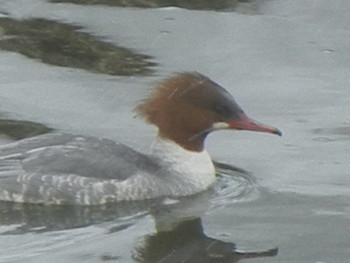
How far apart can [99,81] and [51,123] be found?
4.24 feet

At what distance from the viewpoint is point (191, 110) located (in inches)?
423

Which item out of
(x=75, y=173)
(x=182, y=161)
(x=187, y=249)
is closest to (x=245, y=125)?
(x=182, y=161)

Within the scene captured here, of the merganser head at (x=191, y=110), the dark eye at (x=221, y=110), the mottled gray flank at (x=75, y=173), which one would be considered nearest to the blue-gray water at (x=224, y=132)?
the mottled gray flank at (x=75, y=173)

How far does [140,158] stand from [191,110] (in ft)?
1.62

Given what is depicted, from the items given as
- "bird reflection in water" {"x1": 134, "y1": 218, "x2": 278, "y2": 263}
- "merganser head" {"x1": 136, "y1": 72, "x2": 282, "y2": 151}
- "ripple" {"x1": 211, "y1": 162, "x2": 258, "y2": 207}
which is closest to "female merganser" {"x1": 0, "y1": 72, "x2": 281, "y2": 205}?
"merganser head" {"x1": 136, "y1": 72, "x2": 282, "y2": 151}

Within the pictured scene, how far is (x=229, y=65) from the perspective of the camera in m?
13.8

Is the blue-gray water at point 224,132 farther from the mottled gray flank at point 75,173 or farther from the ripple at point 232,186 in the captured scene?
the mottled gray flank at point 75,173

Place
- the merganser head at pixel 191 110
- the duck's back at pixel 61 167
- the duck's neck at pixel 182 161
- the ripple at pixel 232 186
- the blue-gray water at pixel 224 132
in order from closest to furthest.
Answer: the blue-gray water at pixel 224 132 → the duck's back at pixel 61 167 → the ripple at pixel 232 186 → the merganser head at pixel 191 110 → the duck's neck at pixel 182 161

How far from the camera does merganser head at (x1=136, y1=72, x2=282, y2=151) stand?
35.0 ft

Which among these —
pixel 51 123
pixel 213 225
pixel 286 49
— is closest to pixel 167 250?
pixel 213 225

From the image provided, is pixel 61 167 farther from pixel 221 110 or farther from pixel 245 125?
pixel 245 125

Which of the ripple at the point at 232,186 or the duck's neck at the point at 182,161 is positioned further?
the duck's neck at the point at 182,161

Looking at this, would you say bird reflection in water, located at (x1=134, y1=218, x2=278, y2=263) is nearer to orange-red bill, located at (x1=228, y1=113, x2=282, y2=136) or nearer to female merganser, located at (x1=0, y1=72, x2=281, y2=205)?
female merganser, located at (x1=0, y1=72, x2=281, y2=205)

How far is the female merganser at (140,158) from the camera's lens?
10.4 m
